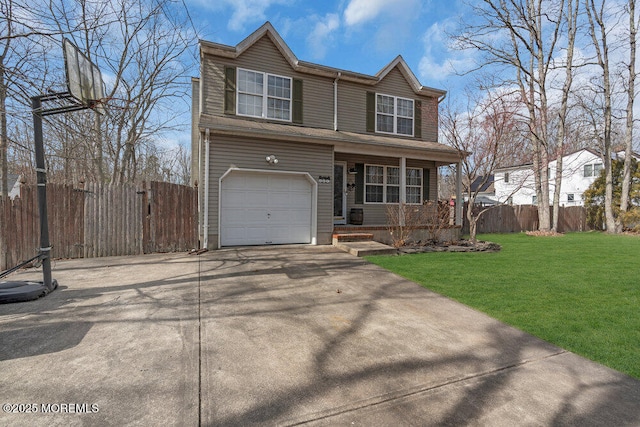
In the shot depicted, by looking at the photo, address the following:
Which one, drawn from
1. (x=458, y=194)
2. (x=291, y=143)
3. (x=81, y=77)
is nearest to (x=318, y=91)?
(x=291, y=143)

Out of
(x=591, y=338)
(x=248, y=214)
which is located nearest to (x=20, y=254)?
(x=248, y=214)

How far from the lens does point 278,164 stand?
29.5ft

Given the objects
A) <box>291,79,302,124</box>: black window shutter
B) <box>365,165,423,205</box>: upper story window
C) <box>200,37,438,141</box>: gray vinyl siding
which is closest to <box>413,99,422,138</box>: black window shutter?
<box>200,37,438,141</box>: gray vinyl siding

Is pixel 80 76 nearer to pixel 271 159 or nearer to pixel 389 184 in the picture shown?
pixel 271 159

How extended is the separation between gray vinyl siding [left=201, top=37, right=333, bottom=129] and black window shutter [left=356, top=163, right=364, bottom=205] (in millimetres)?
1924

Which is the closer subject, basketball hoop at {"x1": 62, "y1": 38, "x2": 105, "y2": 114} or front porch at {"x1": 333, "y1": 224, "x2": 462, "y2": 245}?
basketball hoop at {"x1": 62, "y1": 38, "x2": 105, "y2": 114}

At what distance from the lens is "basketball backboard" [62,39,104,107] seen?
13.8 ft

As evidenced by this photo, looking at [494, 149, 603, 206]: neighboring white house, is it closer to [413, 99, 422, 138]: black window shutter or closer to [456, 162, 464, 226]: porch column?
[456, 162, 464, 226]: porch column

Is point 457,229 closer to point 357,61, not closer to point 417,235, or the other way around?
point 417,235

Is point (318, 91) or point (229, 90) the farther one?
point (318, 91)

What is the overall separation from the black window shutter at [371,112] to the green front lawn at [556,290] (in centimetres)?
551

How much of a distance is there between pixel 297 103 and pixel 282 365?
9.11m

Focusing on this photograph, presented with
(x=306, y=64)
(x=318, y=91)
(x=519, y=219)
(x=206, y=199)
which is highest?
(x=306, y=64)

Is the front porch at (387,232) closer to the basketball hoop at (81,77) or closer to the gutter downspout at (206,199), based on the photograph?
the gutter downspout at (206,199)
